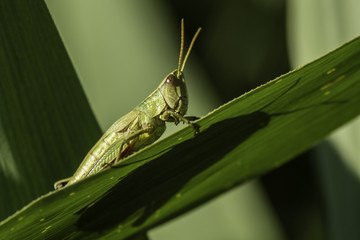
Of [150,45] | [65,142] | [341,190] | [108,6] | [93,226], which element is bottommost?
[341,190]

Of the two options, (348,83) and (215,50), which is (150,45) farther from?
(215,50)

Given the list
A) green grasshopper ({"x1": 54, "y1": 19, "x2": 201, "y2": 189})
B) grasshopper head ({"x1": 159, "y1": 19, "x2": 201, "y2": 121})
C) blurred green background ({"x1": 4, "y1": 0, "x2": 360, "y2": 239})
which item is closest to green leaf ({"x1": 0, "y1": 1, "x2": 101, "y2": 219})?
blurred green background ({"x1": 4, "y1": 0, "x2": 360, "y2": 239})

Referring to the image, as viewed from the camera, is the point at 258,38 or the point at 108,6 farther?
the point at 258,38

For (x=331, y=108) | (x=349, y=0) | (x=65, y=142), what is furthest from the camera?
(x=349, y=0)

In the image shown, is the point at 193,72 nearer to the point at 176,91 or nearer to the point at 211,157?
the point at 176,91

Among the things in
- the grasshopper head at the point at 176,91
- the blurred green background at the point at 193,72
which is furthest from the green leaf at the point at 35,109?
the grasshopper head at the point at 176,91

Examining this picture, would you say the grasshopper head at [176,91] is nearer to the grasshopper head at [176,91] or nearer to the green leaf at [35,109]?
the grasshopper head at [176,91]

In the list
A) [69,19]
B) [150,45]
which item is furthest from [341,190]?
[69,19]
